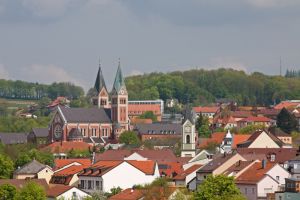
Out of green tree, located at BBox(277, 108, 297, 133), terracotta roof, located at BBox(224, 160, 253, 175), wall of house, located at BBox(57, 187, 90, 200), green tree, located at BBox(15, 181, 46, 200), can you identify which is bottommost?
wall of house, located at BBox(57, 187, 90, 200)

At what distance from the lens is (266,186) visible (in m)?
69.5

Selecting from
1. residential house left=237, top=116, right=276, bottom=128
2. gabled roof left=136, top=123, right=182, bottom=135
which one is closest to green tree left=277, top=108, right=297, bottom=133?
residential house left=237, top=116, right=276, bottom=128

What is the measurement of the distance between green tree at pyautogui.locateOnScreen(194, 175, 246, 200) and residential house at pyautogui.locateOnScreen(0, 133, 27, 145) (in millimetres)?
88687

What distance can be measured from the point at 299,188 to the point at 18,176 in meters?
32.8

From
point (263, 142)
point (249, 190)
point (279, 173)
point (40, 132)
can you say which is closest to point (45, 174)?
point (263, 142)

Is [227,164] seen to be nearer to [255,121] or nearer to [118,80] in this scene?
[255,121]

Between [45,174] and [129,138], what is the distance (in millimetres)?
52294

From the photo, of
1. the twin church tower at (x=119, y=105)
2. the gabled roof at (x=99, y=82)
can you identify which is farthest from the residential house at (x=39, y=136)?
the gabled roof at (x=99, y=82)

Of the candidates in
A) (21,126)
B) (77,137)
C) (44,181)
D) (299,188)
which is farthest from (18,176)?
(21,126)

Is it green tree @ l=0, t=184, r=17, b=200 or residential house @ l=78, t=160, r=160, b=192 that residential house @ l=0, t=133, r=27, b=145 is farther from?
green tree @ l=0, t=184, r=17, b=200

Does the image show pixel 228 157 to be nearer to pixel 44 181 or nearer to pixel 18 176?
pixel 44 181

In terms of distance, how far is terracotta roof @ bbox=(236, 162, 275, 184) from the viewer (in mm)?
70062

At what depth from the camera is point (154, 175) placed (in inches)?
3317

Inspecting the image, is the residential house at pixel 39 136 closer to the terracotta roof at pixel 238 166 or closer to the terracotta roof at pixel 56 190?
the terracotta roof at pixel 56 190
